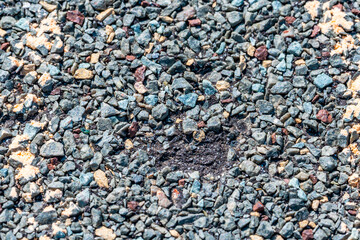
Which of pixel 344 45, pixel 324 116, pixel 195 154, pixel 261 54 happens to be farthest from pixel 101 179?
pixel 344 45

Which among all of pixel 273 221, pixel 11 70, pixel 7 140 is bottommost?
pixel 273 221

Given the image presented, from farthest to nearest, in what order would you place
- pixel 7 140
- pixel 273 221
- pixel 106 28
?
pixel 106 28
pixel 7 140
pixel 273 221

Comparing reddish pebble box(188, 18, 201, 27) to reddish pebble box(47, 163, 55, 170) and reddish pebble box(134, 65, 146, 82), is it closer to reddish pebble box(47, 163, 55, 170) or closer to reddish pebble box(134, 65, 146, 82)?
reddish pebble box(134, 65, 146, 82)

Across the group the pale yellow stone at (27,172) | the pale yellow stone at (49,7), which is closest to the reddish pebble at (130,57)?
the pale yellow stone at (49,7)

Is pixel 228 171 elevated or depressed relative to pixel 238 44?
depressed

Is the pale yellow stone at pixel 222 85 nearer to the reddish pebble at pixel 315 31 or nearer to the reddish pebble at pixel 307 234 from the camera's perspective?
the reddish pebble at pixel 315 31

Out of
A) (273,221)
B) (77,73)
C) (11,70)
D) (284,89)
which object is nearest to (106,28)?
(77,73)

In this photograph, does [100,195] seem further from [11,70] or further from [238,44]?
[238,44]

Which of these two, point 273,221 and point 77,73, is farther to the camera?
point 77,73
